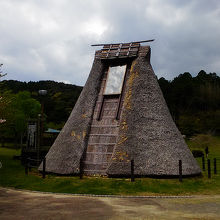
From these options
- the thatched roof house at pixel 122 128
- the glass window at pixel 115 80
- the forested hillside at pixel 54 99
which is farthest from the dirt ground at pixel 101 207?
the forested hillside at pixel 54 99

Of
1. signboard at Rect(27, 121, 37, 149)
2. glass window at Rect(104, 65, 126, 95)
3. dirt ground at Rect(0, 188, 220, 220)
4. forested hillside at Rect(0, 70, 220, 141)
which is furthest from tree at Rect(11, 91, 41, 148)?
dirt ground at Rect(0, 188, 220, 220)

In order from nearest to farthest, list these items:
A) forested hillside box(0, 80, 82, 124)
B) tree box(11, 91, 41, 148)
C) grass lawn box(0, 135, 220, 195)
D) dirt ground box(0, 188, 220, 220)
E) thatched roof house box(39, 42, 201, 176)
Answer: dirt ground box(0, 188, 220, 220), grass lawn box(0, 135, 220, 195), thatched roof house box(39, 42, 201, 176), tree box(11, 91, 41, 148), forested hillside box(0, 80, 82, 124)

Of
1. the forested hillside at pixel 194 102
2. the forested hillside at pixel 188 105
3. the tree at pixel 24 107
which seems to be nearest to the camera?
the tree at pixel 24 107

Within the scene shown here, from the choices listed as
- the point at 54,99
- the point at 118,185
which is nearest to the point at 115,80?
the point at 118,185

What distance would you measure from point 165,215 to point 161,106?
8.43m

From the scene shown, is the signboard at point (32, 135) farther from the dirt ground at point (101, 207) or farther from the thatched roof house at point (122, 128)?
the dirt ground at point (101, 207)

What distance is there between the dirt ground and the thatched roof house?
10.7 ft

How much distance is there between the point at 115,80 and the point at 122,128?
3.81 meters

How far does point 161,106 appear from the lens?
15.4m

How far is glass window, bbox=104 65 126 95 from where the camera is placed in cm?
1686

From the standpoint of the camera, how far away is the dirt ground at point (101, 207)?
25.0ft

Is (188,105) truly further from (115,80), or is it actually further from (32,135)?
(115,80)

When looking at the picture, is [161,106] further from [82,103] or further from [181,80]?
[181,80]

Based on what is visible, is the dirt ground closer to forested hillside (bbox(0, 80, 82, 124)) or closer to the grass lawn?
the grass lawn
